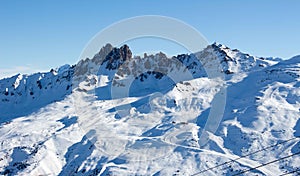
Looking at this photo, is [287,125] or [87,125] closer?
[287,125]

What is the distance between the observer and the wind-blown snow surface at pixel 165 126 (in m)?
87.5

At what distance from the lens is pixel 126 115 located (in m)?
136

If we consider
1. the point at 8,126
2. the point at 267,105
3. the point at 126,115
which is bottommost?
the point at 8,126

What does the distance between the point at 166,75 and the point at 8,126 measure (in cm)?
8292

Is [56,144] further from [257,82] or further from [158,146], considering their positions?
[257,82]

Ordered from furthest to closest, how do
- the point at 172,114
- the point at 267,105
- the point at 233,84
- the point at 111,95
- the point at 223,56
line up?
1. the point at 223,56
2. the point at 111,95
3. the point at 233,84
4. the point at 172,114
5. the point at 267,105

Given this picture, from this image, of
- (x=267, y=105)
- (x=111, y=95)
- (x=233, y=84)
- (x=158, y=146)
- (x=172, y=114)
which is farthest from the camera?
(x=111, y=95)

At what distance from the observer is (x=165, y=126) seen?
114438mm

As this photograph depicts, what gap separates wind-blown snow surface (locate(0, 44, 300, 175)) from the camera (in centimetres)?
8750

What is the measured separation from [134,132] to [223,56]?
93.6m

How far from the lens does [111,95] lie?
559ft

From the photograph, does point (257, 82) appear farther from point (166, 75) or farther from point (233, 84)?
point (166, 75)

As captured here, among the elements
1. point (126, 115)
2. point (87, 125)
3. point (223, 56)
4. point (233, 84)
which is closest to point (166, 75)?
point (223, 56)

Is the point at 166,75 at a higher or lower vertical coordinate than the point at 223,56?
lower
